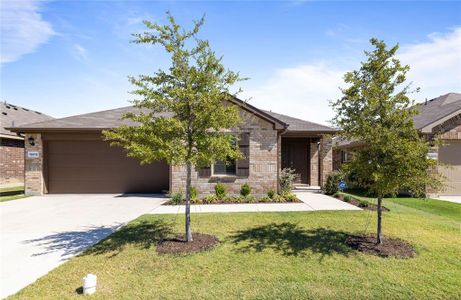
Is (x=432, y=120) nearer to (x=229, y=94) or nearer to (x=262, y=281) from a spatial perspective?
(x=229, y=94)

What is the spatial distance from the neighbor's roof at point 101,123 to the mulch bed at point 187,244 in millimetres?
7060

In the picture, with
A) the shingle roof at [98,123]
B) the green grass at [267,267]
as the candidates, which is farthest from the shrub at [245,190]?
the green grass at [267,267]

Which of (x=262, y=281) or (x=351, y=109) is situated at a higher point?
(x=351, y=109)

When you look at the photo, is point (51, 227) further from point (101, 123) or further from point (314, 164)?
point (314, 164)

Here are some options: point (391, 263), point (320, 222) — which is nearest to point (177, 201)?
point (320, 222)

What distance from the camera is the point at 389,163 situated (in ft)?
19.6

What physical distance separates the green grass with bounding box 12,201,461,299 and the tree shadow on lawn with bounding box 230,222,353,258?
2 cm

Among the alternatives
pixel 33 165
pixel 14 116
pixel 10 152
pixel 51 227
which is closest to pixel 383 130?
pixel 51 227

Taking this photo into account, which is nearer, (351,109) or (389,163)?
(389,163)

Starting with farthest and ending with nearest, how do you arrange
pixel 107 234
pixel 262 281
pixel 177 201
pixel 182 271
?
1. pixel 177 201
2. pixel 107 234
3. pixel 182 271
4. pixel 262 281

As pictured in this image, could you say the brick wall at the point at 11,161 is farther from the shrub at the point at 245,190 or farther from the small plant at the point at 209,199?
the shrub at the point at 245,190

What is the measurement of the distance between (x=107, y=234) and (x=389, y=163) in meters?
7.16

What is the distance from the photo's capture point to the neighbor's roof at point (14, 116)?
63.6 ft

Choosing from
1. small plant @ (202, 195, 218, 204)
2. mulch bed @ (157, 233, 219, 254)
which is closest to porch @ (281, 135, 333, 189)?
small plant @ (202, 195, 218, 204)
